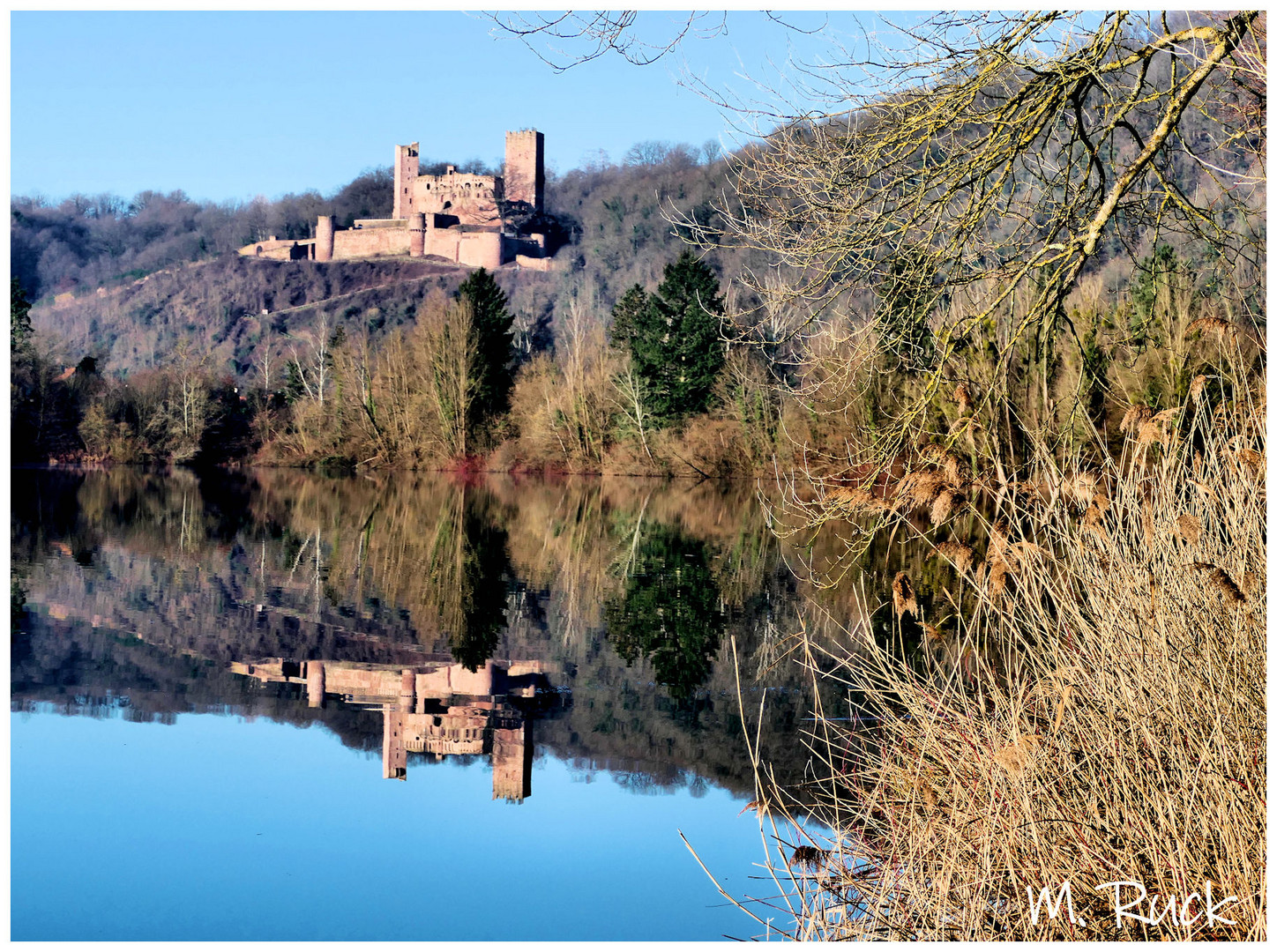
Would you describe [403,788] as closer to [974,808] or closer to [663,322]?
[974,808]

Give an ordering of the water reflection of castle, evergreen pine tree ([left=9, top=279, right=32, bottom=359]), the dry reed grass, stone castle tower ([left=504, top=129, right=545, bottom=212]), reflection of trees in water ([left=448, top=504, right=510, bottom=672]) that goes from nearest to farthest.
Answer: the dry reed grass < the water reflection of castle < reflection of trees in water ([left=448, top=504, right=510, bottom=672]) < evergreen pine tree ([left=9, top=279, right=32, bottom=359]) < stone castle tower ([left=504, top=129, right=545, bottom=212])

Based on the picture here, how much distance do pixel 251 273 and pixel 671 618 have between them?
98548mm

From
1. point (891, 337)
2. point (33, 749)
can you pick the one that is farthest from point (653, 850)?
point (33, 749)

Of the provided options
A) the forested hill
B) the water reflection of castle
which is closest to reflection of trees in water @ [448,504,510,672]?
the water reflection of castle

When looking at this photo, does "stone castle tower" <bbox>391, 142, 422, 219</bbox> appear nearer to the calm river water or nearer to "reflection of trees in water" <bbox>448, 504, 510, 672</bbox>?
"reflection of trees in water" <bbox>448, 504, 510, 672</bbox>

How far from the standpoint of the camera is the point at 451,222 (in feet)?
346

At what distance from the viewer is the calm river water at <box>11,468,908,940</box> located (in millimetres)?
5289

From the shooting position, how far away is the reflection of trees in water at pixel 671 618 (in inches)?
392

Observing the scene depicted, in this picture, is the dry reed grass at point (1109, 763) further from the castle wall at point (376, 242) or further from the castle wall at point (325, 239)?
the castle wall at point (325, 239)

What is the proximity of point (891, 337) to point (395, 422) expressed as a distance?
3889 centimetres

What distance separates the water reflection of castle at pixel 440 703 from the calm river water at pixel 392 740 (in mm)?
32

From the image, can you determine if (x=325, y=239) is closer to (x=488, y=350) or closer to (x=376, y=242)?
(x=376, y=242)

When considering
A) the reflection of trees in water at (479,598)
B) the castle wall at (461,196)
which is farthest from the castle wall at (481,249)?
the reflection of trees in water at (479,598)

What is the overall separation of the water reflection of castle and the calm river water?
0.10 ft
